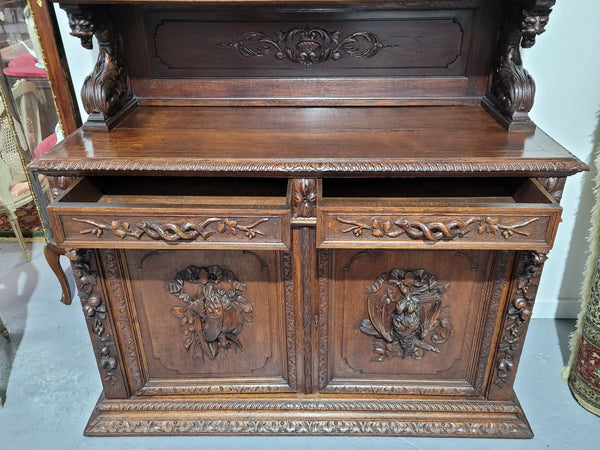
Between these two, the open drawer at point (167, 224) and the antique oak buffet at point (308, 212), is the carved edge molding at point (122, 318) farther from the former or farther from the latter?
the open drawer at point (167, 224)

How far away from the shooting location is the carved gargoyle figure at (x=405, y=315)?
142cm

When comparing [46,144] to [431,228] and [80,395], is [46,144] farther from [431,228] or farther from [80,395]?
[431,228]

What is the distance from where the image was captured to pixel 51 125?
6.80ft

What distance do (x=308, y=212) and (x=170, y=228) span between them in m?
0.35

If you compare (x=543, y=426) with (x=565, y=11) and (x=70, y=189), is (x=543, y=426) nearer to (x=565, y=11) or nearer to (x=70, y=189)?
(x=565, y=11)

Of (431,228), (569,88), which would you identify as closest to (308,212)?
(431,228)

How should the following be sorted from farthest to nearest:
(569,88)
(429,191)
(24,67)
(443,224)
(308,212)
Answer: (24,67) → (569,88) → (429,191) → (308,212) → (443,224)

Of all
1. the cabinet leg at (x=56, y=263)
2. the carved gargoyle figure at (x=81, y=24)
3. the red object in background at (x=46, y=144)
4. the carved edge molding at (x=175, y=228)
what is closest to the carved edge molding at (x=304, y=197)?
the carved edge molding at (x=175, y=228)

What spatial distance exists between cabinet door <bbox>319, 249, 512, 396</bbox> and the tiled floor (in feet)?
0.66

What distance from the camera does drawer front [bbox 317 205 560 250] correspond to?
1.15 meters

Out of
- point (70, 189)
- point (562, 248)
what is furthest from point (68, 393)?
point (562, 248)

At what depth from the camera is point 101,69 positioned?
146 centimetres

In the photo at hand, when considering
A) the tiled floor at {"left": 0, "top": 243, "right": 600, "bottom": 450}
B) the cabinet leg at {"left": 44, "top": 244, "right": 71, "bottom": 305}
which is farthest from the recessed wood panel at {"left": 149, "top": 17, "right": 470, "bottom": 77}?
the tiled floor at {"left": 0, "top": 243, "right": 600, "bottom": 450}

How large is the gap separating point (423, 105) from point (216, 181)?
2.41 feet
